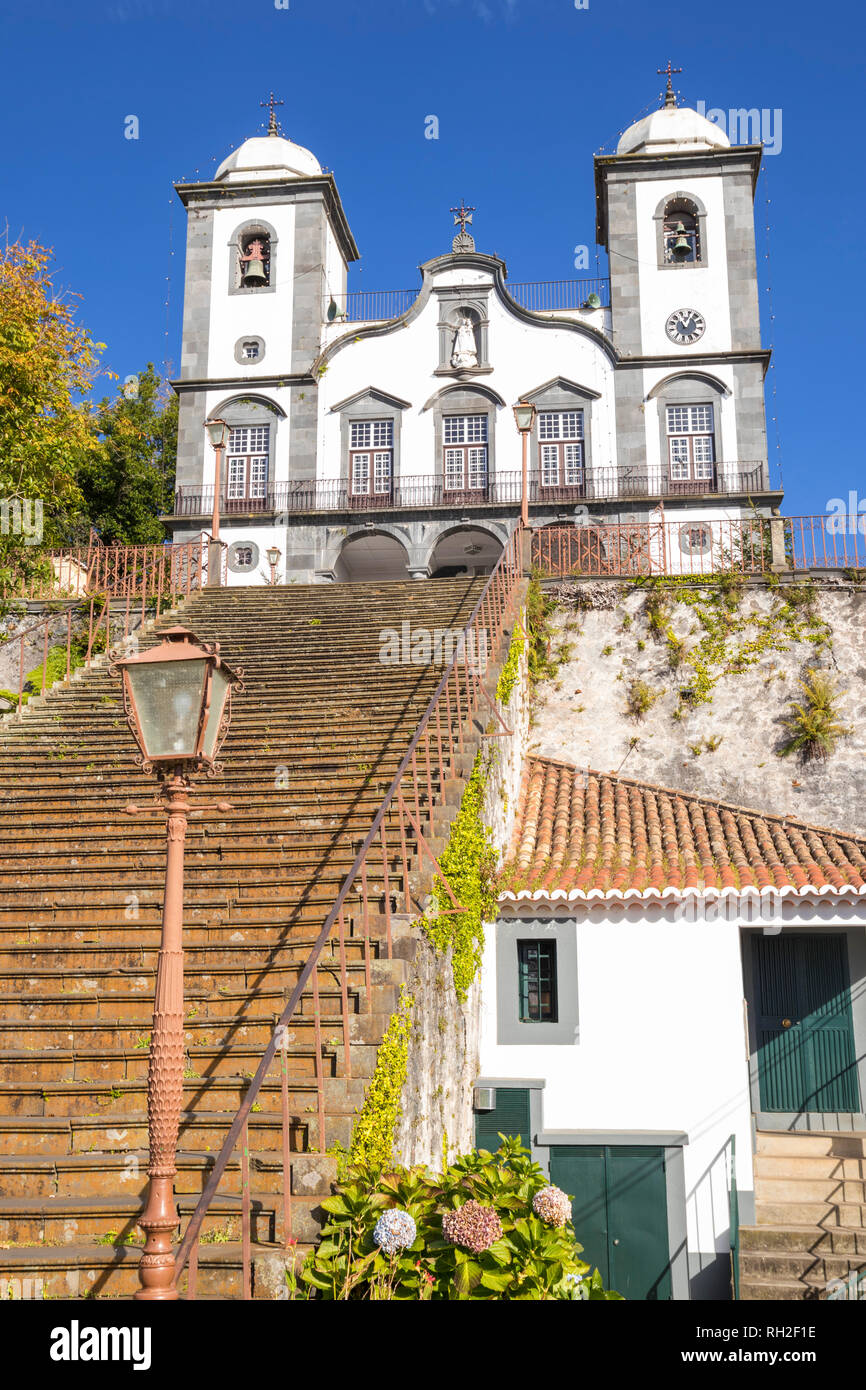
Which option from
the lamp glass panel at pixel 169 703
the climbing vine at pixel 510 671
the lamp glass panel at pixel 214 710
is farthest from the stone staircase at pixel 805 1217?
the lamp glass panel at pixel 169 703

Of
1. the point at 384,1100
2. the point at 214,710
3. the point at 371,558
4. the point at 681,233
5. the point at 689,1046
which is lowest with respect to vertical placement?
the point at 384,1100

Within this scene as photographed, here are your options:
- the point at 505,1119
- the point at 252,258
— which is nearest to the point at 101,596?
the point at 505,1119

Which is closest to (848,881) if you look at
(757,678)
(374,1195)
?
(757,678)

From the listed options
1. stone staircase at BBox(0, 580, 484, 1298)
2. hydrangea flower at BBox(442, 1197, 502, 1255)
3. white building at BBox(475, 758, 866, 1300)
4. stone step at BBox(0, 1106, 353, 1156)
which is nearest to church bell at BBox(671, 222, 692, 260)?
stone staircase at BBox(0, 580, 484, 1298)

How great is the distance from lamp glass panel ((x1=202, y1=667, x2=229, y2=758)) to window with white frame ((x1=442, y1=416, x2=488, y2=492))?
76.9ft

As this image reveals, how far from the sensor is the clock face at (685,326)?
28.5 m

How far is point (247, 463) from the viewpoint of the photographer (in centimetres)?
2920

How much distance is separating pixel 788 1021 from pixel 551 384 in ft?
62.2

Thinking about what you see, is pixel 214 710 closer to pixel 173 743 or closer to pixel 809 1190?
pixel 173 743

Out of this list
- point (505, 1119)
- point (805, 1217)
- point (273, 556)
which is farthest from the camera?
point (273, 556)

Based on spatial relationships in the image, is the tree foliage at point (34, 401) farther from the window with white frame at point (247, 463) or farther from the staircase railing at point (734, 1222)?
the staircase railing at point (734, 1222)

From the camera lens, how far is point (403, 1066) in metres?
7.22

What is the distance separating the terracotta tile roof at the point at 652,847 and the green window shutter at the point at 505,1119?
1.86 metres

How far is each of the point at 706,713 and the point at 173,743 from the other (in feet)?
40.5
